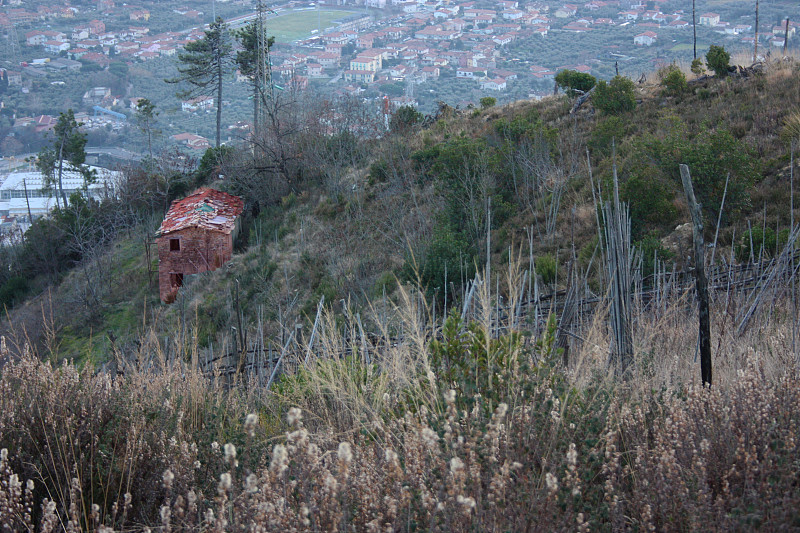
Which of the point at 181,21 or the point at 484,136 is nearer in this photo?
the point at 484,136

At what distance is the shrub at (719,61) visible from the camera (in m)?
15.2

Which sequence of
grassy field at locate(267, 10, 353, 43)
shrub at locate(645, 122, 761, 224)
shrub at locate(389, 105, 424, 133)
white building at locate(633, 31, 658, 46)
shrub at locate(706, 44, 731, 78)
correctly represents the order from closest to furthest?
shrub at locate(645, 122, 761, 224) < shrub at locate(706, 44, 731, 78) < shrub at locate(389, 105, 424, 133) < white building at locate(633, 31, 658, 46) < grassy field at locate(267, 10, 353, 43)

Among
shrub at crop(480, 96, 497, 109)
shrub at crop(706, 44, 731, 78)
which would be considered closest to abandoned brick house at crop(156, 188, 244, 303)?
shrub at crop(480, 96, 497, 109)

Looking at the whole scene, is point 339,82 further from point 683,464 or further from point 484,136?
point 683,464

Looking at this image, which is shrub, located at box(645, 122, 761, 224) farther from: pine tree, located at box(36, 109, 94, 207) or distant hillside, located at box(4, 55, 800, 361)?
pine tree, located at box(36, 109, 94, 207)

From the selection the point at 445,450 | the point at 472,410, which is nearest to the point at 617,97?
the point at 472,410

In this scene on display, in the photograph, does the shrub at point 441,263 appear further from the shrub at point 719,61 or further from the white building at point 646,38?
the white building at point 646,38

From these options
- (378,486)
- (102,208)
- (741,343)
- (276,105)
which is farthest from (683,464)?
(102,208)

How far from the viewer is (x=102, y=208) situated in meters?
25.8

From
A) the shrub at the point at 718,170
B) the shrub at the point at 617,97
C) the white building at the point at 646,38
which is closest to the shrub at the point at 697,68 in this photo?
the shrub at the point at 617,97

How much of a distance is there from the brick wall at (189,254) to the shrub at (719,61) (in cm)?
1395

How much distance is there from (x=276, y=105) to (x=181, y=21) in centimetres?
7475

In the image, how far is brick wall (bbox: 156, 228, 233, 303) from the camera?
17562mm

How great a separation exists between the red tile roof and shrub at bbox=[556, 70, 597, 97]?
36.5ft
